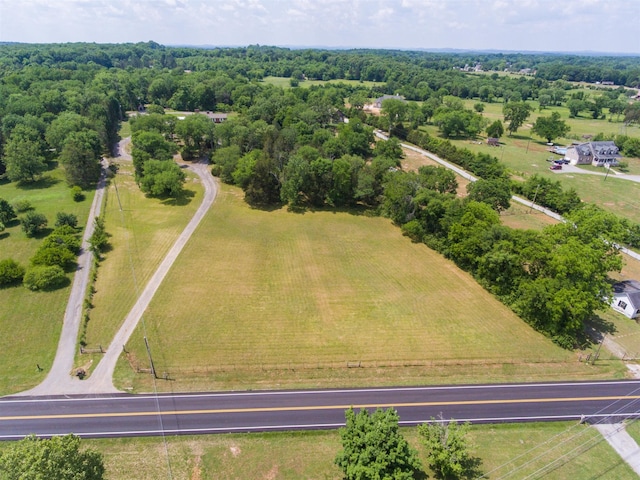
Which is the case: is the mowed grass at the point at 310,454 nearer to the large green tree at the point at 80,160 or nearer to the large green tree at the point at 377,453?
the large green tree at the point at 377,453

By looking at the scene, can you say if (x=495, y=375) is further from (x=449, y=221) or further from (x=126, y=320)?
(x=126, y=320)

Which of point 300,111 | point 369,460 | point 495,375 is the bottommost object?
point 495,375

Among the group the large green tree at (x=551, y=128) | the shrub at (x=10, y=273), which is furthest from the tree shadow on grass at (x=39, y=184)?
the large green tree at (x=551, y=128)

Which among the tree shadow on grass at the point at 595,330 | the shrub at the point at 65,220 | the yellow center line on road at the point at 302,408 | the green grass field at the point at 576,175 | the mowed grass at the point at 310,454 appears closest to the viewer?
the mowed grass at the point at 310,454

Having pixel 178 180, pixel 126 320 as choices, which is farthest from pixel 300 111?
pixel 126 320

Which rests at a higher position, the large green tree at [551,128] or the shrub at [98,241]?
the large green tree at [551,128]

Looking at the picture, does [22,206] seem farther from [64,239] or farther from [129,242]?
[129,242]

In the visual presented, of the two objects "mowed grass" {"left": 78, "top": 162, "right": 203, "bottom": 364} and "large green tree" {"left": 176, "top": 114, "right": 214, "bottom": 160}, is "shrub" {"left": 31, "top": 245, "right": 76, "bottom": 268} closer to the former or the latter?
"mowed grass" {"left": 78, "top": 162, "right": 203, "bottom": 364}
